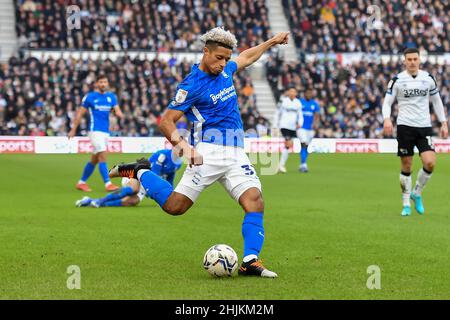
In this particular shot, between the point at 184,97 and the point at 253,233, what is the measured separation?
1.53 metres

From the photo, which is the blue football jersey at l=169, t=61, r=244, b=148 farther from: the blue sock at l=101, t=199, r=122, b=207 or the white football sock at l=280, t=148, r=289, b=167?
the white football sock at l=280, t=148, r=289, b=167

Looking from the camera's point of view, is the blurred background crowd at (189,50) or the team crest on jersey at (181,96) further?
the blurred background crowd at (189,50)

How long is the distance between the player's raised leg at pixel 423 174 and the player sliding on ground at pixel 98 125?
7422mm

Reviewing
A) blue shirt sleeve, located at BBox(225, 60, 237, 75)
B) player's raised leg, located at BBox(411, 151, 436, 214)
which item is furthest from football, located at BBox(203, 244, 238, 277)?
player's raised leg, located at BBox(411, 151, 436, 214)

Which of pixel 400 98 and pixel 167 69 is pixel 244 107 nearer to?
pixel 167 69

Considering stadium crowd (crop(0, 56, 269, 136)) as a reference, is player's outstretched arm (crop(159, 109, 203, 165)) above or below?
below

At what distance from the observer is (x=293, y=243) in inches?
413

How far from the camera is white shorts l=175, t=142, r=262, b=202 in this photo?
8.28m

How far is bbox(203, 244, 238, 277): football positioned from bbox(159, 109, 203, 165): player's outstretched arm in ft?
3.14

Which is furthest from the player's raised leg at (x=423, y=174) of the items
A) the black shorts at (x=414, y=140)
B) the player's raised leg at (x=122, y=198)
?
the player's raised leg at (x=122, y=198)

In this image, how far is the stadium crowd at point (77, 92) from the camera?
112 ft

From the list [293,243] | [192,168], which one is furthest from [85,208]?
[192,168]

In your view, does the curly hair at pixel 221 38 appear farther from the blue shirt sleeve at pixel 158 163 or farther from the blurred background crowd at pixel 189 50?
the blurred background crowd at pixel 189 50

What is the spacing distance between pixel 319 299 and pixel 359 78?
3540cm
